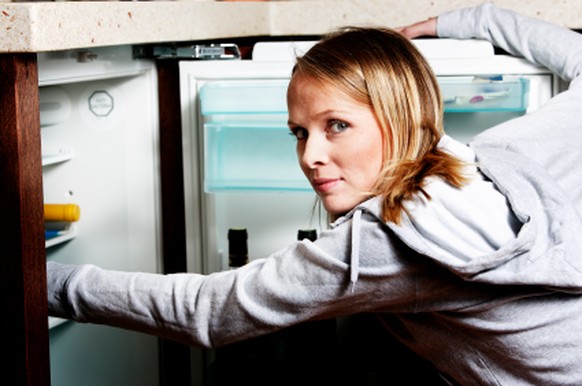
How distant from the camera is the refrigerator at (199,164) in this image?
1442mm

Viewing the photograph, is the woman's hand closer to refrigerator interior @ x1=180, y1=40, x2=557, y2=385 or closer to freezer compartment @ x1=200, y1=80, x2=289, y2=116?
refrigerator interior @ x1=180, y1=40, x2=557, y2=385

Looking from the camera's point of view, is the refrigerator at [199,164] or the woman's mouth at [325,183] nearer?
the woman's mouth at [325,183]

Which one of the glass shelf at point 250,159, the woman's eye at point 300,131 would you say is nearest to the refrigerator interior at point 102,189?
the glass shelf at point 250,159

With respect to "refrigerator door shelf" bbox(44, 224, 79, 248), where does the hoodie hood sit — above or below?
above

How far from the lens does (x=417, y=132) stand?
1.14 meters

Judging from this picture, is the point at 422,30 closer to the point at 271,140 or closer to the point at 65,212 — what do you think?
the point at 271,140

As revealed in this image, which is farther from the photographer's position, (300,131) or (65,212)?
(65,212)

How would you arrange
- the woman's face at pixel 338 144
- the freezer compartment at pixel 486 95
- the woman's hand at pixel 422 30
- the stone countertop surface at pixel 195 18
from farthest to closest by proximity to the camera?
1. the woman's hand at pixel 422 30
2. the freezer compartment at pixel 486 95
3. the woman's face at pixel 338 144
4. the stone countertop surface at pixel 195 18

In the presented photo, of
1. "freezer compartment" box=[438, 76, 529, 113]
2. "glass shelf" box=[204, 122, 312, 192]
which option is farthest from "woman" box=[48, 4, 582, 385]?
"glass shelf" box=[204, 122, 312, 192]

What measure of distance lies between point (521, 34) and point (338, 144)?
1.76ft

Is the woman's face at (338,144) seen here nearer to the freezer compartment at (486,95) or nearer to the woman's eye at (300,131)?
the woman's eye at (300,131)

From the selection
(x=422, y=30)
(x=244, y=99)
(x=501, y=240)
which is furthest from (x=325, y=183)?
(x=422, y=30)

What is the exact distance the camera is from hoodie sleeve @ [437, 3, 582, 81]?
4.66 feet

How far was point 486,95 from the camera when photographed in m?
1.40
